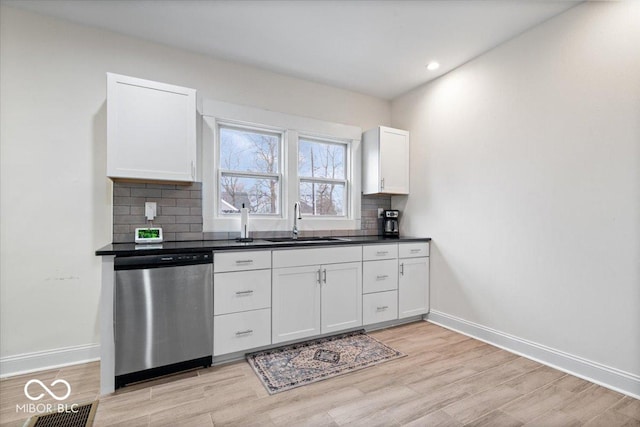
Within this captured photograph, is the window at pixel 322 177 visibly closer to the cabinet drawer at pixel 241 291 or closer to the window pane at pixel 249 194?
the window pane at pixel 249 194

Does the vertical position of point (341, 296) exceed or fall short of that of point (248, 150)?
it falls short

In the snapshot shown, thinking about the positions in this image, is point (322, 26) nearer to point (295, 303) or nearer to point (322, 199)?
point (322, 199)

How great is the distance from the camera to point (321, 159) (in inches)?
145

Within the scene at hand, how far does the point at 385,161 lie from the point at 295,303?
1.99 m

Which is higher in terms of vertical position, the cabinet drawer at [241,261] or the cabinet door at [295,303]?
the cabinet drawer at [241,261]

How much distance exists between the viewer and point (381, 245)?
3131 mm

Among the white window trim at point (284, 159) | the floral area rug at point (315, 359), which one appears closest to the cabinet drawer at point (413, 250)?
the white window trim at point (284, 159)

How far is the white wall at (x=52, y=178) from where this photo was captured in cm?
225

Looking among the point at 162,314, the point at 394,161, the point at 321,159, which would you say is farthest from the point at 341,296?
the point at 394,161

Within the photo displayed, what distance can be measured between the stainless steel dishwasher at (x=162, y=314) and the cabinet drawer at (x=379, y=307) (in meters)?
1.50

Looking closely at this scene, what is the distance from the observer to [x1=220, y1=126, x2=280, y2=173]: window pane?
10.2 ft

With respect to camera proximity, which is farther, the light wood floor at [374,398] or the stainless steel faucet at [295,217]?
the stainless steel faucet at [295,217]

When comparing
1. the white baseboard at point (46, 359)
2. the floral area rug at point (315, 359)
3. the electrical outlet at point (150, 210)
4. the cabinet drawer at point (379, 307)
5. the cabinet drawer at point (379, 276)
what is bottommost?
the floral area rug at point (315, 359)

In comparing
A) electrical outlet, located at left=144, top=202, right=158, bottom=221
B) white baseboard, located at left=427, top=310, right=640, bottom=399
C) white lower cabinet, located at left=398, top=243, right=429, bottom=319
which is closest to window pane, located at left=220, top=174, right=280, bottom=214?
electrical outlet, located at left=144, top=202, right=158, bottom=221
